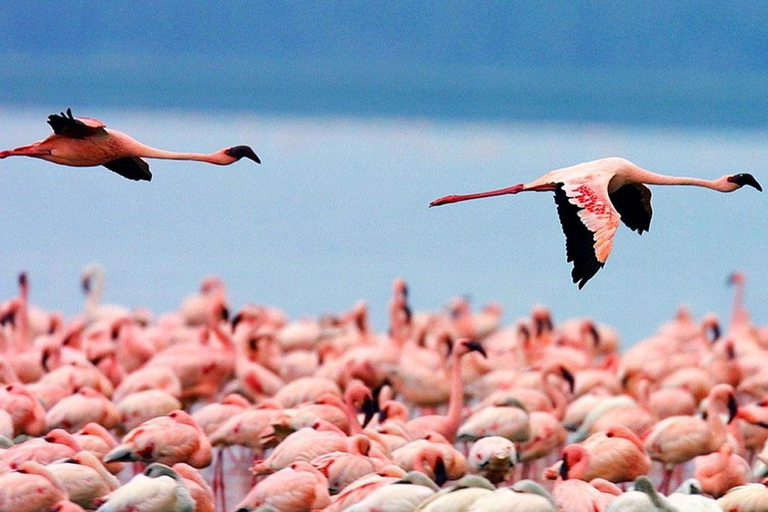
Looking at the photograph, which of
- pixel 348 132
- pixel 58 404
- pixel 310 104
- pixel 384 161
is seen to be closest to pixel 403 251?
pixel 58 404

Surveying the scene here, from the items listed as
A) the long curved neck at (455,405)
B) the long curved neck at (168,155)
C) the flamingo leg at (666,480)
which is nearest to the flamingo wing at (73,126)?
the long curved neck at (168,155)

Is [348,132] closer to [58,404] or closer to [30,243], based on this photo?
[30,243]

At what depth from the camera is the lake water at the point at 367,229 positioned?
687 inches

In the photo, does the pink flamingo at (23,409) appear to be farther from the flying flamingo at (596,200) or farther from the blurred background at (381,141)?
the blurred background at (381,141)

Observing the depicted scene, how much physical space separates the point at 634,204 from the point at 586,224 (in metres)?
1.32

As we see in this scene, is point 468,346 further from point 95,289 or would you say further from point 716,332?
point 95,289

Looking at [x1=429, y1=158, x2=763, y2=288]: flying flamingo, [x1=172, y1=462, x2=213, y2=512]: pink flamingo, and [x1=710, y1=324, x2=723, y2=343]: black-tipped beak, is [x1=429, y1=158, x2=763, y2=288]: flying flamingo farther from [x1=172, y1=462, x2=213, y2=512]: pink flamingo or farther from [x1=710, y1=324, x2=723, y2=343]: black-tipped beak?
[x1=710, y1=324, x2=723, y2=343]: black-tipped beak

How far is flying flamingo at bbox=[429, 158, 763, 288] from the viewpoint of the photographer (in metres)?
5.73

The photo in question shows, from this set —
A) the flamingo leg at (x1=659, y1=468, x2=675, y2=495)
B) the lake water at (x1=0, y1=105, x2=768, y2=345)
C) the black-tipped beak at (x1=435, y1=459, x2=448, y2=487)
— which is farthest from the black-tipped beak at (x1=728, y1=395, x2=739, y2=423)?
the lake water at (x1=0, y1=105, x2=768, y2=345)

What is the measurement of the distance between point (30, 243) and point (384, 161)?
76.5 ft

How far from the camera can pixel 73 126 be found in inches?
257

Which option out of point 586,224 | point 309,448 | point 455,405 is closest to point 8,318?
point 455,405

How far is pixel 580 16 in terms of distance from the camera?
64.9m

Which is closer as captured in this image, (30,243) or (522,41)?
(30,243)
